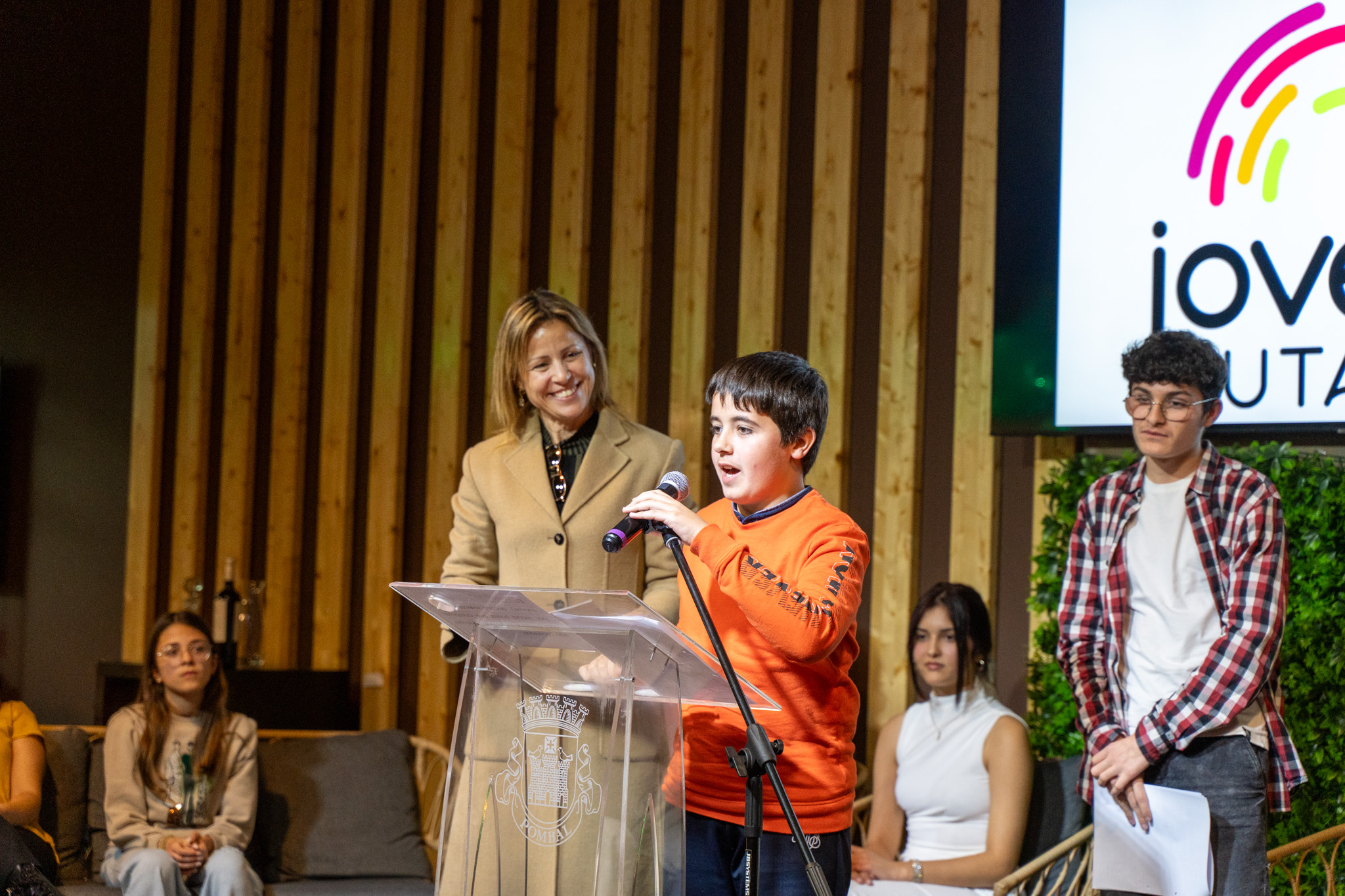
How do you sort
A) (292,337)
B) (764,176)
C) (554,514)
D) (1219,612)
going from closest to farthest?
(554,514)
(1219,612)
(764,176)
(292,337)

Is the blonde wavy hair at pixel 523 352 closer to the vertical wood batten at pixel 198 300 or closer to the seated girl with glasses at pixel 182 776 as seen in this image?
the seated girl with glasses at pixel 182 776

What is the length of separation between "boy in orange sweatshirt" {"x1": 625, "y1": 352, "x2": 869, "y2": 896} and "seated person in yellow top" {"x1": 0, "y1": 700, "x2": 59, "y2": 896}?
2.16 meters

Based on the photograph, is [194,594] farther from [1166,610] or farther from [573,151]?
[1166,610]

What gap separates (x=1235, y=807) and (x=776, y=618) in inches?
58.8

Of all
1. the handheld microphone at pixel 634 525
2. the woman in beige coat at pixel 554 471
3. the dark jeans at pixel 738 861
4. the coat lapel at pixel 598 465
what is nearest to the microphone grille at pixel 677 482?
the handheld microphone at pixel 634 525

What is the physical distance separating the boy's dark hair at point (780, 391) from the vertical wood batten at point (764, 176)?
2.29 m

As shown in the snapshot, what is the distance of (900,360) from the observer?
4.15 metres

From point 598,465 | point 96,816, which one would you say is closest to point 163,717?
point 96,816

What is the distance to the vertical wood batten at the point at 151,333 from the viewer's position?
514 cm

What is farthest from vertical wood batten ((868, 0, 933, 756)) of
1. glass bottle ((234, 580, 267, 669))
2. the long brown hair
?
glass bottle ((234, 580, 267, 669))

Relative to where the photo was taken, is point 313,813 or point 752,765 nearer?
point 752,765

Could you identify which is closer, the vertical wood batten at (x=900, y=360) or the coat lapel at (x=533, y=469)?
the coat lapel at (x=533, y=469)

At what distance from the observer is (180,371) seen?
17.1 ft

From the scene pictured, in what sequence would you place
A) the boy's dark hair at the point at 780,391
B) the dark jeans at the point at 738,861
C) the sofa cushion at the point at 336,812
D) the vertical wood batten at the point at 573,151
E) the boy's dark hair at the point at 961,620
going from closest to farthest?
the dark jeans at the point at 738,861, the boy's dark hair at the point at 780,391, the boy's dark hair at the point at 961,620, the sofa cushion at the point at 336,812, the vertical wood batten at the point at 573,151
